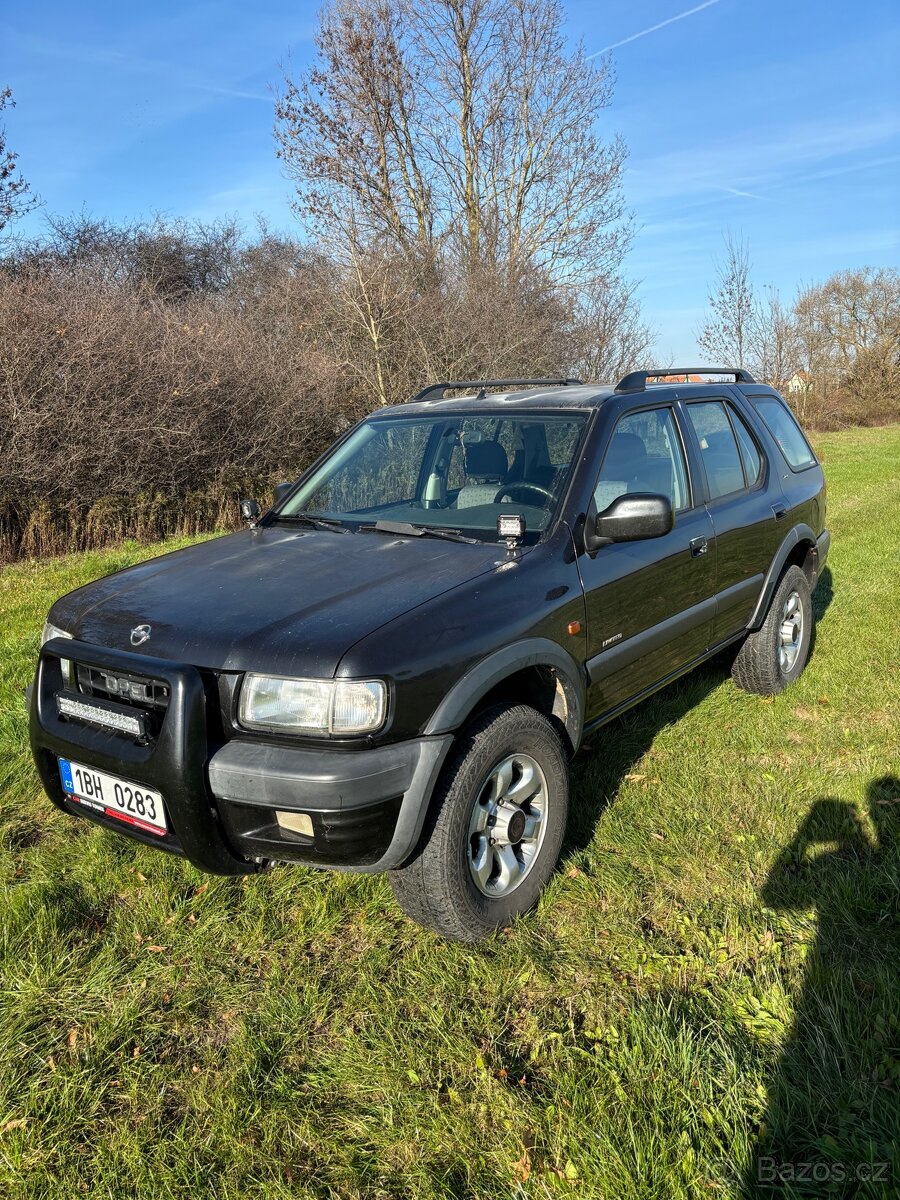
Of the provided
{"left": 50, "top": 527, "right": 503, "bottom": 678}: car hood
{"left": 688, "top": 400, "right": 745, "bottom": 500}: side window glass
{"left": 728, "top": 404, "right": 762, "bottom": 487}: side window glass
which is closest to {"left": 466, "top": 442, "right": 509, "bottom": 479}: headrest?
{"left": 50, "top": 527, "right": 503, "bottom": 678}: car hood

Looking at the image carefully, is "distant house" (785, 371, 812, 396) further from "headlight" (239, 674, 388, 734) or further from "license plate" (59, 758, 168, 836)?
"license plate" (59, 758, 168, 836)

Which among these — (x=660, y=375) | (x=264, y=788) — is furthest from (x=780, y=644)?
(x=264, y=788)

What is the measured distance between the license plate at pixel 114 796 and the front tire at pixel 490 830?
772 mm

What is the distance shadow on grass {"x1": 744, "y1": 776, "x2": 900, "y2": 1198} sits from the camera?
6.37 ft

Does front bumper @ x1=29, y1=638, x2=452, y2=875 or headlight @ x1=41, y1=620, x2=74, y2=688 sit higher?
headlight @ x1=41, y1=620, x2=74, y2=688

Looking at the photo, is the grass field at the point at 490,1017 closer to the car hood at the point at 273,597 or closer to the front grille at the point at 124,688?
the front grille at the point at 124,688

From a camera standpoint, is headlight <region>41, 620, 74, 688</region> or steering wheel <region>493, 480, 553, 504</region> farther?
steering wheel <region>493, 480, 553, 504</region>

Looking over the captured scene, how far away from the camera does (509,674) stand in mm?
2750

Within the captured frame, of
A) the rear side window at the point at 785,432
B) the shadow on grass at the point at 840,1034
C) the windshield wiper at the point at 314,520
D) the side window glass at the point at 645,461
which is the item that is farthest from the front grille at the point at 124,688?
the rear side window at the point at 785,432

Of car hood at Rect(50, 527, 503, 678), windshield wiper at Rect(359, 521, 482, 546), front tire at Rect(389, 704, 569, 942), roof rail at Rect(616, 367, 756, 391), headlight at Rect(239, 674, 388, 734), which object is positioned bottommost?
front tire at Rect(389, 704, 569, 942)

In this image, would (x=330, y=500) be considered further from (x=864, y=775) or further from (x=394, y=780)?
(x=864, y=775)

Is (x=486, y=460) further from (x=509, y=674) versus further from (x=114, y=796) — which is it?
(x=114, y=796)

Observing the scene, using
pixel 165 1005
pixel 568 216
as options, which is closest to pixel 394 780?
pixel 165 1005

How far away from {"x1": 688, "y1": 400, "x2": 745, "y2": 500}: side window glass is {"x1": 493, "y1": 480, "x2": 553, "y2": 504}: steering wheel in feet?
4.12
